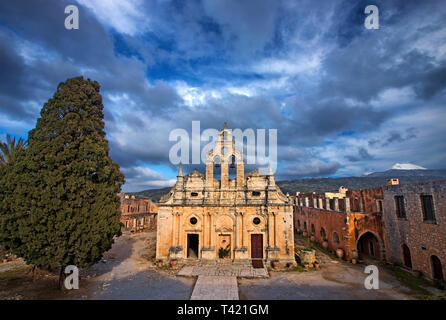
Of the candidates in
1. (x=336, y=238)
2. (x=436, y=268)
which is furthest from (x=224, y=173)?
(x=436, y=268)

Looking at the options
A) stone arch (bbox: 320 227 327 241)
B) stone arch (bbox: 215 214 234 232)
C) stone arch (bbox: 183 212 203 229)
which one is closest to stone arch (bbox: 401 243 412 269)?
stone arch (bbox: 320 227 327 241)

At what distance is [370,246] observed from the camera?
23.9 metres

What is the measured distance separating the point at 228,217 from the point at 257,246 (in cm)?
377

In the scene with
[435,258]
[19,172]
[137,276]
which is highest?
[19,172]

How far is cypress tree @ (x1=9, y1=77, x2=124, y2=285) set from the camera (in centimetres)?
1255

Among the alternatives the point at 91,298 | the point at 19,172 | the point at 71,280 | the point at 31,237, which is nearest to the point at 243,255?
the point at 91,298

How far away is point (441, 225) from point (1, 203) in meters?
27.4

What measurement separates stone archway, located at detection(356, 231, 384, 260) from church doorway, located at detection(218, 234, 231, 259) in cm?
1285

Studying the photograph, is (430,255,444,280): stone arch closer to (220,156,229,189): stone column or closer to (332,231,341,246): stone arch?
(332,231,341,246): stone arch

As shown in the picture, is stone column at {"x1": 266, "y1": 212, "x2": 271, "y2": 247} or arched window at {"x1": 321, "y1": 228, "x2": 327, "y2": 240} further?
arched window at {"x1": 321, "y1": 228, "x2": 327, "y2": 240}

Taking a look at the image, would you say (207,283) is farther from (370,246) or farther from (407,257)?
(370,246)
